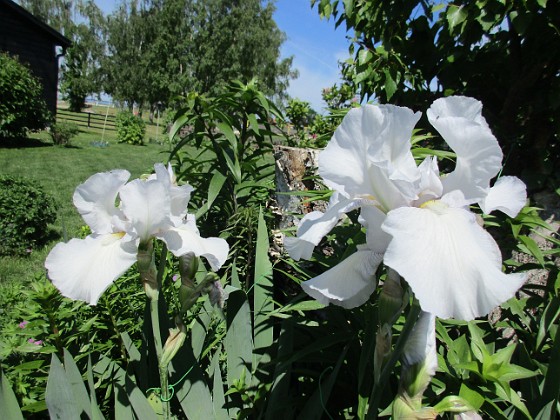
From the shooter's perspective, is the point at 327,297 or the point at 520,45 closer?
the point at 327,297

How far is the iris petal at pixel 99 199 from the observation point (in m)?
1.06

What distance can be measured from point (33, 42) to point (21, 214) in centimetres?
1490

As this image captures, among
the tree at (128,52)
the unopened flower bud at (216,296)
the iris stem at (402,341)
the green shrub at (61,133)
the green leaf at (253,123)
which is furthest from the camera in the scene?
the tree at (128,52)

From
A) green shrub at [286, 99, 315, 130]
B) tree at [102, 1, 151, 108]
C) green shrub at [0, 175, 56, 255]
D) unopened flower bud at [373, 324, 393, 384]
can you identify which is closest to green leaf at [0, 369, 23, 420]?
unopened flower bud at [373, 324, 393, 384]

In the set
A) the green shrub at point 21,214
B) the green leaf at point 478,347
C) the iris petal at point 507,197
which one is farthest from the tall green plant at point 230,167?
the green shrub at point 21,214

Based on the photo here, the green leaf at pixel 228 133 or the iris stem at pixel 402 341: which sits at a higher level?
the green leaf at pixel 228 133

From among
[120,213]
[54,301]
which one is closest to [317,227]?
[120,213]

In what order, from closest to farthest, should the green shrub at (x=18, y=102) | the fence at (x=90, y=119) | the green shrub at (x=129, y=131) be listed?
the green shrub at (x=18, y=102) < the green shrub at (x=129, y=131) < the fence at (x=90, y=119)

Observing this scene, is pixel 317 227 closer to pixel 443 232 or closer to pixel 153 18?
pixel 443 232

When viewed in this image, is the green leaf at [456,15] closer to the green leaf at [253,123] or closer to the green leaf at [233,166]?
the green leaf at [253,123]

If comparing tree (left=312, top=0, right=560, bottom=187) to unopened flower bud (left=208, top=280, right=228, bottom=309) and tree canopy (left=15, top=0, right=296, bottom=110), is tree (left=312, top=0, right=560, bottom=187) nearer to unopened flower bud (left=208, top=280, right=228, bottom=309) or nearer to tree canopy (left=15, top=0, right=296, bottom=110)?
unopened flower bud (left=208, top=280, right=228, bottom=309)


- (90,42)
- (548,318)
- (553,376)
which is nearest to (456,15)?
(548,318)

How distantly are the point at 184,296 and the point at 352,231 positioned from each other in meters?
0.72

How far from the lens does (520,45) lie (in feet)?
7.89
